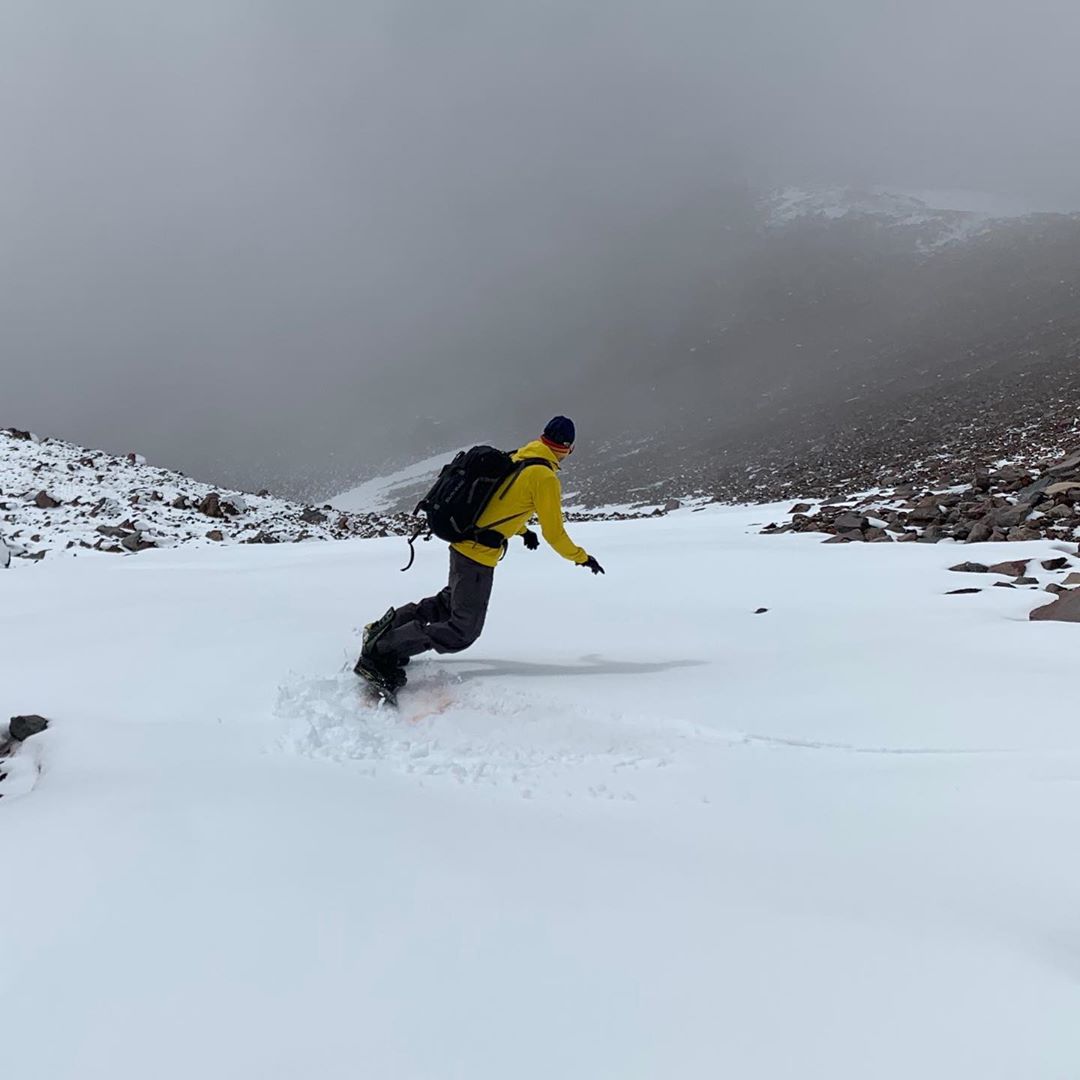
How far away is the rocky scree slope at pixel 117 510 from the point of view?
14.7 metres

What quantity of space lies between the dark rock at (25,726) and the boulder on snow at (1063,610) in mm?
6678

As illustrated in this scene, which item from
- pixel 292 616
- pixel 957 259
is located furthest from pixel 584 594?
pixel 957 259

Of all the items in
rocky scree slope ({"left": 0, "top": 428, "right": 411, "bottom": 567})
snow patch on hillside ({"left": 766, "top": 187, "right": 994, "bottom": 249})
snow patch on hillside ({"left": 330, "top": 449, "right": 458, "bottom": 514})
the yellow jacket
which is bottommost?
the yellow jacket

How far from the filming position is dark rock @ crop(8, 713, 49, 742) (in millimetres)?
4012

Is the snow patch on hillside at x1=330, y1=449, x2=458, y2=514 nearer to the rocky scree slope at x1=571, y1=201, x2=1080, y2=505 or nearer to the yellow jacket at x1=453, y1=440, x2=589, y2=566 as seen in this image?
the rocky scree slope at x1=571, y1=201, x2=1080, y2=505

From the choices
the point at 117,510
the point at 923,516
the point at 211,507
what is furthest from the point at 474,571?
the point at 211,507

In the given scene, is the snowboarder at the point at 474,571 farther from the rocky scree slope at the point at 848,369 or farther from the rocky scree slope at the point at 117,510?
the rocky scree slope at the point at 848,369

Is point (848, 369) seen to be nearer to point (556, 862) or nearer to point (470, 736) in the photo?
point (470, 736)

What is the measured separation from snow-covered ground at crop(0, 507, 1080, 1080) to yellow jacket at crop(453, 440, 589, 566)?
959 mm

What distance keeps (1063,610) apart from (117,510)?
60.3ft

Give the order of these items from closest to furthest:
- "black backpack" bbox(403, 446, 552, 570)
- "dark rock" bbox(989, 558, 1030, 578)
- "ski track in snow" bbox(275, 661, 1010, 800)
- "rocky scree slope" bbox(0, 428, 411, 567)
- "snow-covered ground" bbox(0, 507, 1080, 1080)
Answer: "snow-covered ground" bbox(0, 507, 1080, 1080)
"ski track in snow" bbox(275, 661, 1010, 800)
"black backpack" bbox(403, 446, 552, 570)
"dark rock" bbox(989, 558, 1030, 578)
"rocky scree slope" bbox(0, 428, 411, 567)

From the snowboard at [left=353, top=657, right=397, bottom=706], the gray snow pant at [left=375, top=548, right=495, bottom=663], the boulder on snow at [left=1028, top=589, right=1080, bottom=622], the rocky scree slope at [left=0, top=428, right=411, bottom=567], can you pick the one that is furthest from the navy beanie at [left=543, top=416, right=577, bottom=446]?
the rocky scree slope at [left=0, top=428, right=411, bottom=567]

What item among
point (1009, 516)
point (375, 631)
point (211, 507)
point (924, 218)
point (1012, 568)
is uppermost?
point (924, 218)

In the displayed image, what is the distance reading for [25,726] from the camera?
405cm
